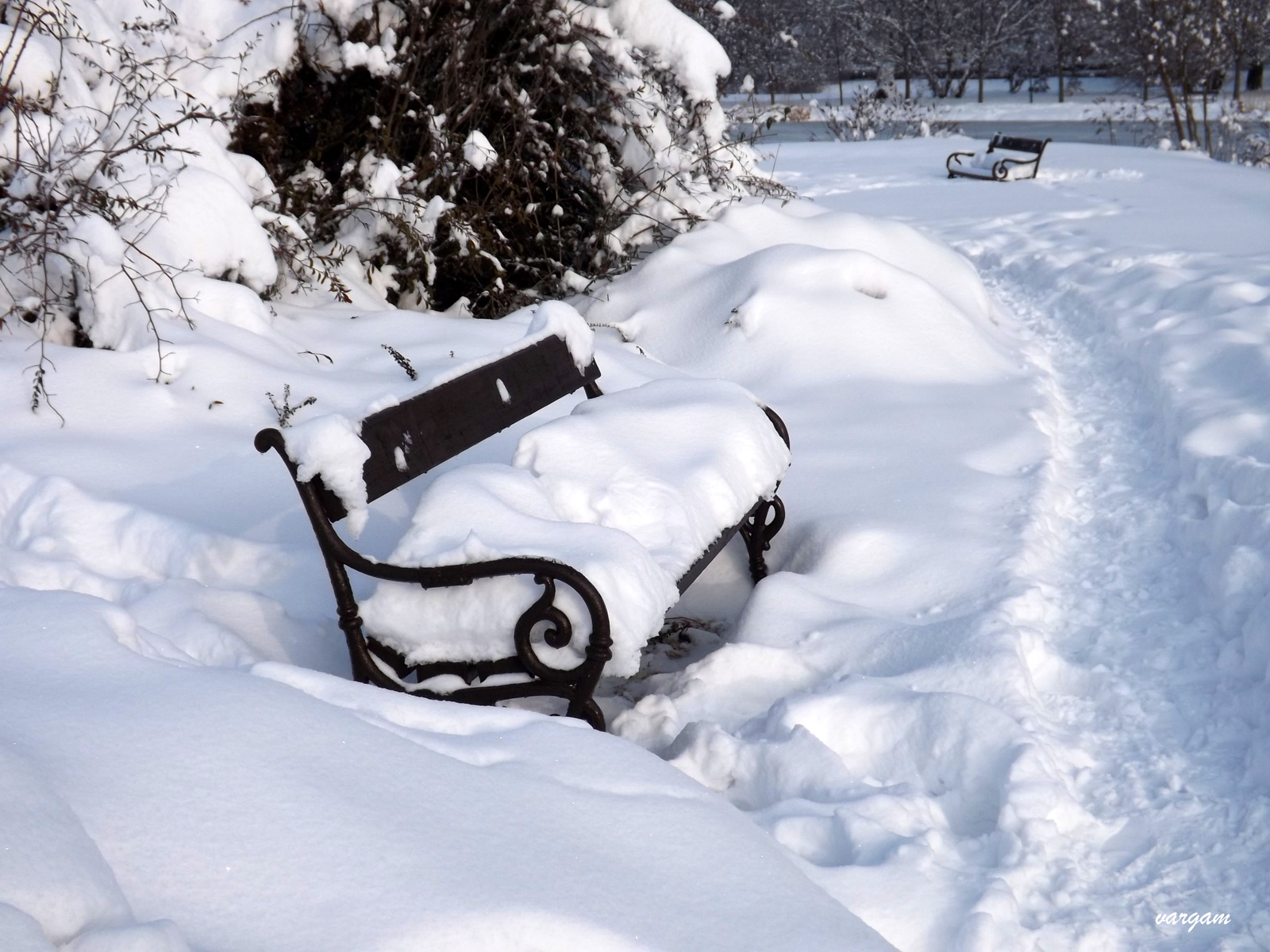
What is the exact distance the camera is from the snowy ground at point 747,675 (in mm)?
1627

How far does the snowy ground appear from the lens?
5.34ft

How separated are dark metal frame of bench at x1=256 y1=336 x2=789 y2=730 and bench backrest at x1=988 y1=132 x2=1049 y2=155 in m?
12.6


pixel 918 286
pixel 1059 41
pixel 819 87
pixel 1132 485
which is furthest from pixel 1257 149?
pixel 819 87

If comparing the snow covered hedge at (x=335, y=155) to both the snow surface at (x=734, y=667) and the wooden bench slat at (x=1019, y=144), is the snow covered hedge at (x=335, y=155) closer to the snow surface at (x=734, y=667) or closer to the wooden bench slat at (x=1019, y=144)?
the snow surface at (x=734, y=667)

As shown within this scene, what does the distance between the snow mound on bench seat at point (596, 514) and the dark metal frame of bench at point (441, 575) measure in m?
0.04

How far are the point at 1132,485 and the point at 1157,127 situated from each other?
17700 mm

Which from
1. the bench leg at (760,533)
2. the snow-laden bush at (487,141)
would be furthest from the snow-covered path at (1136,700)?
the snow-laden bush at (487,141)

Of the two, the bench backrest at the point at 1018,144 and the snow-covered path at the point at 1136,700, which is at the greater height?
the bench backrest at the point at 1018,144

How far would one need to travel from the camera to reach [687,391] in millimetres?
3932

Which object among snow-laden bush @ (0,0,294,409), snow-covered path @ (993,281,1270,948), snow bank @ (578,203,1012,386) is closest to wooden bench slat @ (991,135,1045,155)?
snow bank @ (578,203,1012,386)

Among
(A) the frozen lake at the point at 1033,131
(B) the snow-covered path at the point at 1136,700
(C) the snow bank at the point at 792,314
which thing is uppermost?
(A) the frozen lake at the point at 1033,131

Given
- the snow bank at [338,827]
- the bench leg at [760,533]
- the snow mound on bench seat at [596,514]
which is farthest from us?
the bench leg at [760,533]

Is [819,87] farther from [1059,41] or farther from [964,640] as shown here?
[964,640]

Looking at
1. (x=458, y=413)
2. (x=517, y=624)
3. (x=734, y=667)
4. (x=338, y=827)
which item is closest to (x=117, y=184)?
(x=458, y=413)
